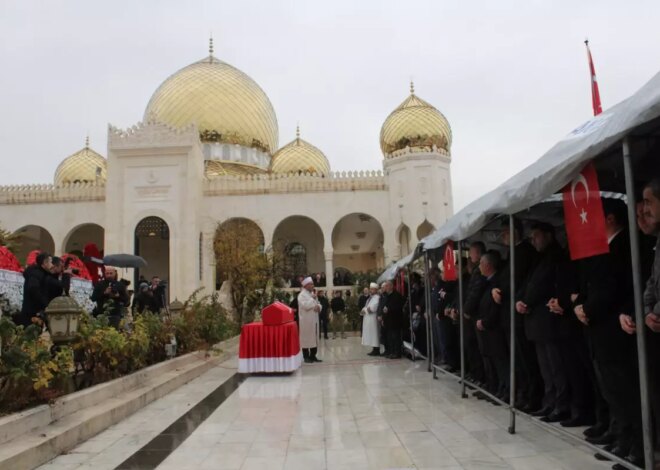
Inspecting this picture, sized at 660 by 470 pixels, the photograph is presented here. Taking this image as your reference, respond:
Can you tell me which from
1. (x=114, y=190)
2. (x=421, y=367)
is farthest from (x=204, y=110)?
(x=421, y=367)

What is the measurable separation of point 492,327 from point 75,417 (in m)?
4.10

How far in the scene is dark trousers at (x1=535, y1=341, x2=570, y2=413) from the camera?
4766 millimetres

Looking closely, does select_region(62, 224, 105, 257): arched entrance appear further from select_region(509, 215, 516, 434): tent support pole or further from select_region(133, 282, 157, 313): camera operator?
select_region(509, 215, 516, 434): tent support pole

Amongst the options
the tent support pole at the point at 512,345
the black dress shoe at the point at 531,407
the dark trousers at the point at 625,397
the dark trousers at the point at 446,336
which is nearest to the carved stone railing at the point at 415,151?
the dark trousers at the point at 446,336

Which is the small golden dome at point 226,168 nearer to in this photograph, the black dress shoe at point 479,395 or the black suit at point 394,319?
the black suit at point 394,319

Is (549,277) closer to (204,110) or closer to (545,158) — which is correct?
(545,158)

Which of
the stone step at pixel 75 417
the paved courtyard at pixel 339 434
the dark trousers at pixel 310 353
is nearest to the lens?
the stone step at pixel 75 417

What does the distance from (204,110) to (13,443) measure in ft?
90.2

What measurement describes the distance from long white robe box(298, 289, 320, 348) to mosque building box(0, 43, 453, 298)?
475 inches

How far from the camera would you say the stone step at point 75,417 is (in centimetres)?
390

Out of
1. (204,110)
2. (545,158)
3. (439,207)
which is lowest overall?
(545,158)

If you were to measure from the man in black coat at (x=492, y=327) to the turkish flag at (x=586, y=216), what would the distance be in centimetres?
196

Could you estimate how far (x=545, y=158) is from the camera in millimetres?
4359

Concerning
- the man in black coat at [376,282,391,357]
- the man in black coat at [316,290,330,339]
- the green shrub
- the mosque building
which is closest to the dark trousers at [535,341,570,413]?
the green shrub
